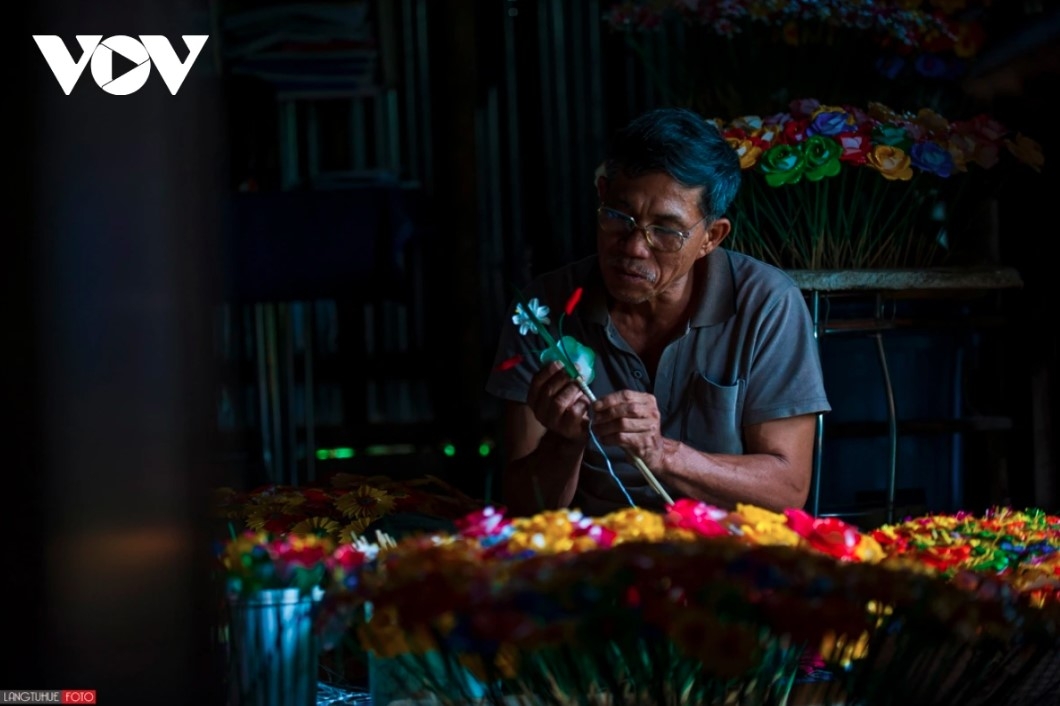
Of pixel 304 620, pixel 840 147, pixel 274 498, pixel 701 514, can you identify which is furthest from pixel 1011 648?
pixel 840 147

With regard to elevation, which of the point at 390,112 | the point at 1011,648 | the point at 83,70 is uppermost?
the point at 390,112

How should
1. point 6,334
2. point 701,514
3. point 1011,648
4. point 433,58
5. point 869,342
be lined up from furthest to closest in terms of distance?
1. point 433,58
2. point 869,342
3. point 701,514
4. point 1011,648
5. point 6,334

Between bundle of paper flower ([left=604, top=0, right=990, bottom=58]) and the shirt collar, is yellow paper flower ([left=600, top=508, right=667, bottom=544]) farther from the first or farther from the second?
bundle of paper flower ([left=604, top=0, right=990, bottom=58])

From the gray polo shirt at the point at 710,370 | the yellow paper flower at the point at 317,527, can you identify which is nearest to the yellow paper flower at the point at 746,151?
the gray polo shirt at the point at 710,370

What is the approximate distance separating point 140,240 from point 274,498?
125 cm

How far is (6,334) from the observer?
825 millimetres

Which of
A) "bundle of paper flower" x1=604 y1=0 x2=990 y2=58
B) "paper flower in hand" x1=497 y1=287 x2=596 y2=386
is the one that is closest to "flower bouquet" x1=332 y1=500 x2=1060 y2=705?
"paper flower in hand" x1=497 y1=287 x2=596 y2=386

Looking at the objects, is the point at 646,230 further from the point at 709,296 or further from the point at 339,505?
the point at 339,505

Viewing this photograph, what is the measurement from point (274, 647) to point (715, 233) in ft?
4.14

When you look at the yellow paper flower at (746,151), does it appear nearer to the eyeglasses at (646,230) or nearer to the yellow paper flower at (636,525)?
the eyeglasses at (646,230)

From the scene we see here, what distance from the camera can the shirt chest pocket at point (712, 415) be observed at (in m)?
2.19

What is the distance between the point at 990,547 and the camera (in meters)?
1.62

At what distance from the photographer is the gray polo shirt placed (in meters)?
2.19

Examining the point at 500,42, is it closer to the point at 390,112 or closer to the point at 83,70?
the point at 390,112
